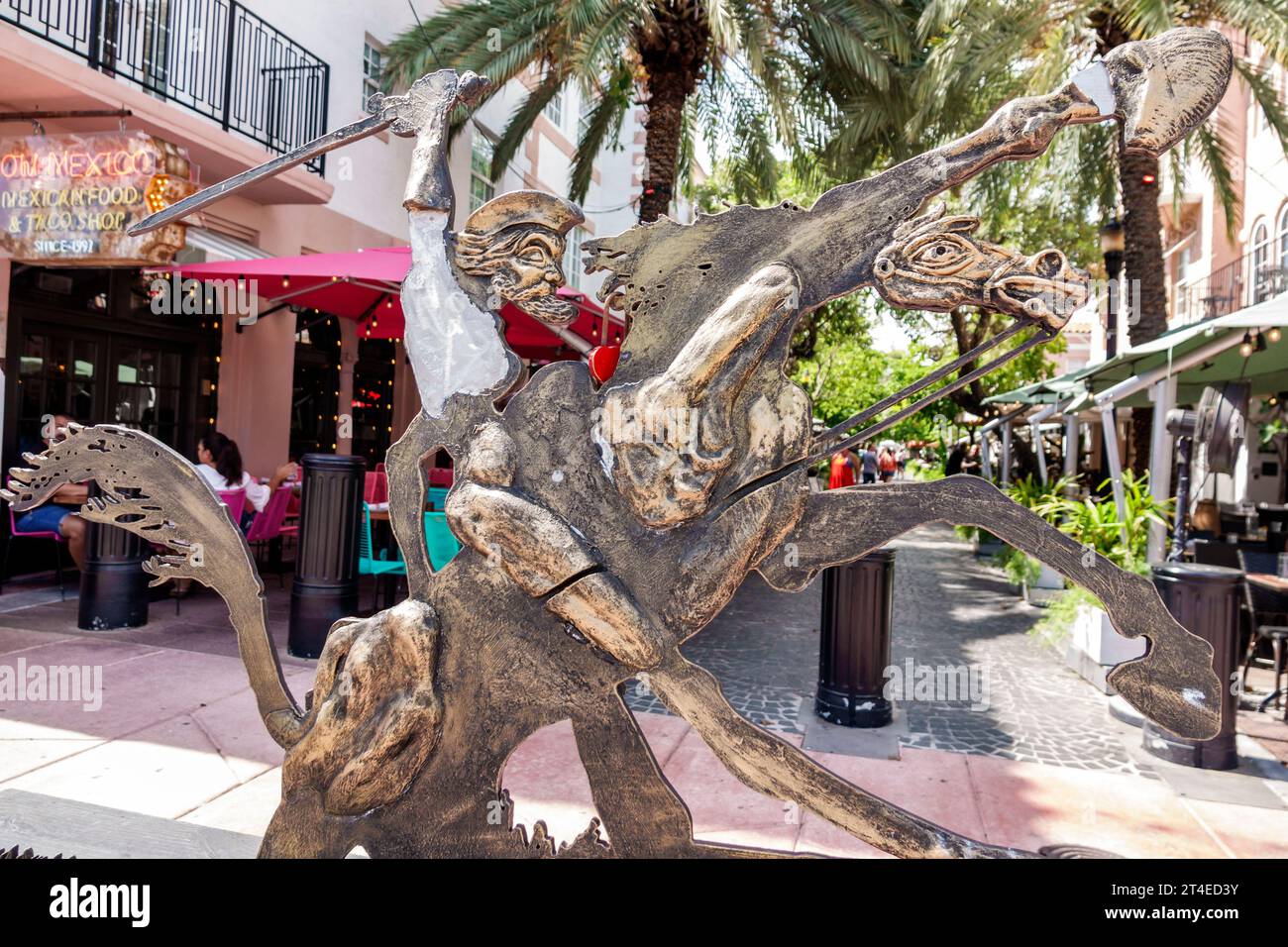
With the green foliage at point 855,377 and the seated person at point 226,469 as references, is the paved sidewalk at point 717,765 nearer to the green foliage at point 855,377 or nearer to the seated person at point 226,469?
the seated person at point 226,469

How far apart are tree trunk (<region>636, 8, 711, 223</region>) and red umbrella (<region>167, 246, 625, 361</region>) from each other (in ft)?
5.67

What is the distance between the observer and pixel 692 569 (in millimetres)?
2559

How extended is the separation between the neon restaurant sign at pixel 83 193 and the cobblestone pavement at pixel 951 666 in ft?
15.9

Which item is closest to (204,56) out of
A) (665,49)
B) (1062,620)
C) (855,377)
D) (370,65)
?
(370,65)

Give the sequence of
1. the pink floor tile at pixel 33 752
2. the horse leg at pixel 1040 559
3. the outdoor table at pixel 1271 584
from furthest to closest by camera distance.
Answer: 1. the outdoor table at pixel 1271 584
2. the pink floor tile at pixel 33 752
3. the horse leg at pixel 1040 559

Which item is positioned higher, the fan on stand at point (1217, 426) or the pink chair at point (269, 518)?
the fan on stand at point (1217, 426)

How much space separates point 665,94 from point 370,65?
17.0 ft

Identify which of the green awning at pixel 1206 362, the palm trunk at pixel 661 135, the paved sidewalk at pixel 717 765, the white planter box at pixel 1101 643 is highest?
the palm trunk at pixel 661 135

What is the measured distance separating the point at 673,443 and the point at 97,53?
8.31 metres

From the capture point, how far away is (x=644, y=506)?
101 inches

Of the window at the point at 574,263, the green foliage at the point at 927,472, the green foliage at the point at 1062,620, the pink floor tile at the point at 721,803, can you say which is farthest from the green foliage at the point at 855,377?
the pink floor tile at the point at 721,803

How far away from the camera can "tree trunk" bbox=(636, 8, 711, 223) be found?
32.7 ft

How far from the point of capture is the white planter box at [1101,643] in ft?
21.4
